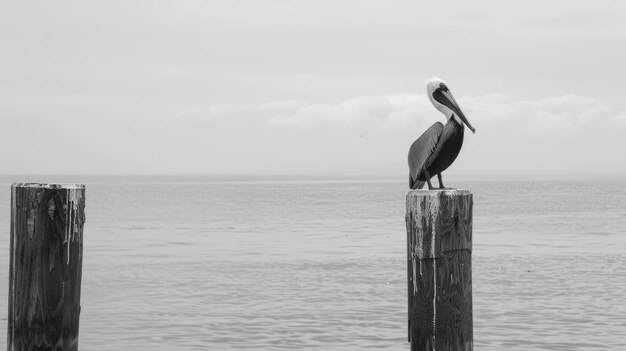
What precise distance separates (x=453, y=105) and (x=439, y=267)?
3.39 m

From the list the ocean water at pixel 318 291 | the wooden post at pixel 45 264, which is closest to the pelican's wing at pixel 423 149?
A: the ocean water at pixel 318 291

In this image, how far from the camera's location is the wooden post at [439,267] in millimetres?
6262

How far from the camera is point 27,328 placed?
281 inches

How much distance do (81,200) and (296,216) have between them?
33.9 metres

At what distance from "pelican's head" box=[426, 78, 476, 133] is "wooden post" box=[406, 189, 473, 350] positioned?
3.01 metres

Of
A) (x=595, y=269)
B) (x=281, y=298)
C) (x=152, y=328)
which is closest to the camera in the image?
(x=152, y=328)

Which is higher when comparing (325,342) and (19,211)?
(19,211)

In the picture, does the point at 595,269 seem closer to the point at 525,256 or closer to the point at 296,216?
the point at 525,256

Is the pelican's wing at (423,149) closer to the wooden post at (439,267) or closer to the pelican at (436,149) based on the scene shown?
the pelican at (436,149)

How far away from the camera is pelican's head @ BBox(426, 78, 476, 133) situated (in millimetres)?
9344

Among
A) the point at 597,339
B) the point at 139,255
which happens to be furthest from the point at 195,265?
the point at 597,339

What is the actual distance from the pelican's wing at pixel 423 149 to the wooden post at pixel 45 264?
3111 mm

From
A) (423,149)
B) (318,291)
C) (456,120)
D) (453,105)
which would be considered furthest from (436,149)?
(318,291)

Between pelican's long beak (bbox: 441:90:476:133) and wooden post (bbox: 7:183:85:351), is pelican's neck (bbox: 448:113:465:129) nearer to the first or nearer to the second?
pelican's long beak (bbox: 441:90:476:133)
